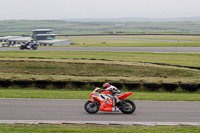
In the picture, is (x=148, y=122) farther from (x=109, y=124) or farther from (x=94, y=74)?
(x=94, y=74)

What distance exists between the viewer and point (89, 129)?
952 cm

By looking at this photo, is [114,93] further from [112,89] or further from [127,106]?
[127,106]

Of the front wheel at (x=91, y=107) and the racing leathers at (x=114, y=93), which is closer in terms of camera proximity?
the racing leathers at (x=114, y=93)

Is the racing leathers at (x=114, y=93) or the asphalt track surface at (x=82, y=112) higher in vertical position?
the racing leathers at (x=114, y=93)

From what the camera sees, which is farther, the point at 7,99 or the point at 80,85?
the point at 80,85

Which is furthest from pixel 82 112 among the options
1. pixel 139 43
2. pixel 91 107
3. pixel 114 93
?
pixel 139 43

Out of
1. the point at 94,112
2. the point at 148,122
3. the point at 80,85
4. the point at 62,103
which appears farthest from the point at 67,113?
the point at 80,85

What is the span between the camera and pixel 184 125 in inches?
403

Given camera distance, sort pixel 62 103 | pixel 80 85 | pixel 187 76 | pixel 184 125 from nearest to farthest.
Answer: pixel 184 125 → pixel 62 103 → pixel 80 85 → pixel 187 76

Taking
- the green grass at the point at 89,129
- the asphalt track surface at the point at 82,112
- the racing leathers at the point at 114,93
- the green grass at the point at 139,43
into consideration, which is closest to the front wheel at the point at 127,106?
the asphalt track surface at the point at 82,112

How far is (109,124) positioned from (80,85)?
848 cm

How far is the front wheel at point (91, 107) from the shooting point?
467 inches

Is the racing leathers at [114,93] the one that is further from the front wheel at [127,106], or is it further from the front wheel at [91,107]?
the front wheel at [91,107]

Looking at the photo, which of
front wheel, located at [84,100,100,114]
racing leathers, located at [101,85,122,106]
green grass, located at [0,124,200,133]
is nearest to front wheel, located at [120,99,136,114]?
racing leathers, located at [101,85,122,106]
